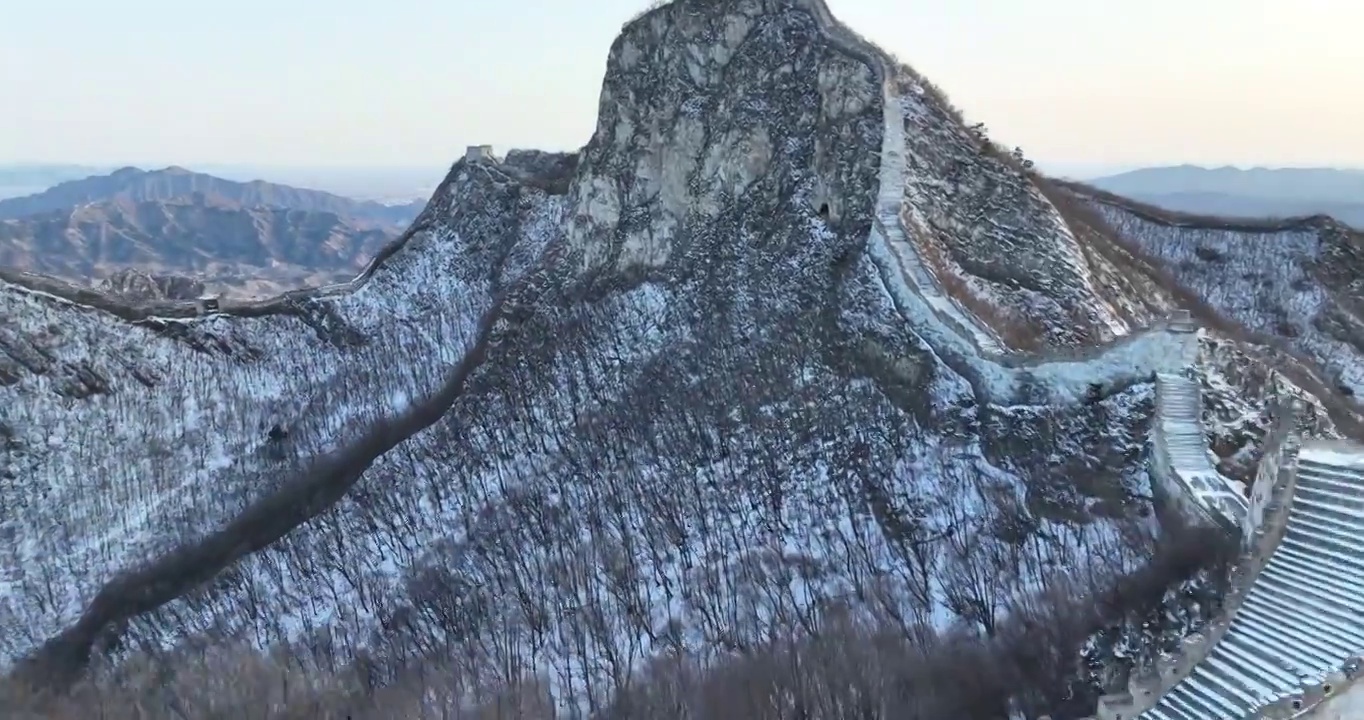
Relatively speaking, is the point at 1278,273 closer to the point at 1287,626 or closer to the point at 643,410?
the point at 643,410

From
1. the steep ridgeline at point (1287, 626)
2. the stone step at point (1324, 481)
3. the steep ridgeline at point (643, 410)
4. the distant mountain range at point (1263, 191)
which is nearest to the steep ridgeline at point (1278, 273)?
the steep ridgeline at point (643, 410)

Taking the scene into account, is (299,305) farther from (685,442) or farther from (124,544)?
(685,442)

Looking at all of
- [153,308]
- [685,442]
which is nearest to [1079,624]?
[685,442]

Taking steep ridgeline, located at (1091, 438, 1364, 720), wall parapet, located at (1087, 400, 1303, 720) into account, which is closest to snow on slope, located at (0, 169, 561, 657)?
wall parapet, located at (1087, 400, 1303, 720)

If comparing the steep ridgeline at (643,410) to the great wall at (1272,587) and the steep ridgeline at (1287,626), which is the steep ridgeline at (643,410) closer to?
the great wall at (1272,587)

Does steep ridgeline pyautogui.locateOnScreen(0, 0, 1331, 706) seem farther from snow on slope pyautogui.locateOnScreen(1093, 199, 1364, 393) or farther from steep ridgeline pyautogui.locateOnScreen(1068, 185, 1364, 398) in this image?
snow on slope pyautogui.locateOnScreen(1093, 199, 1364, 393)
